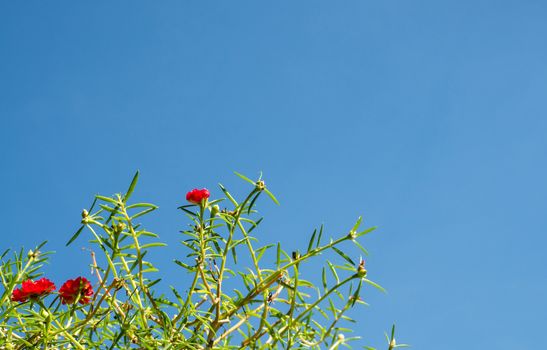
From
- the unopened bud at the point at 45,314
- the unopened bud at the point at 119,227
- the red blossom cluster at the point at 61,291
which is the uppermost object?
the unopened bud at the point at 119,227

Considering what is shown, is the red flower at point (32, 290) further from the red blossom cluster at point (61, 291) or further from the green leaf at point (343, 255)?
the green leaf at point (343, 255)

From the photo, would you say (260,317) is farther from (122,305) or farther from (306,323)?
(122,305)

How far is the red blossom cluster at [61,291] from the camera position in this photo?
254 centimetres

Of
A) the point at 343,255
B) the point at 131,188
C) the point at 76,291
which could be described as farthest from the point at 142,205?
the point at 343,255

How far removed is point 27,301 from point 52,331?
0.24 meters

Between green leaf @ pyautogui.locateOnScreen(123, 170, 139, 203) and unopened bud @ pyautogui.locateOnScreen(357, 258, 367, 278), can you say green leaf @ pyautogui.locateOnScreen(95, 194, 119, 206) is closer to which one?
green leaf @ pyautogui.locateOnScreen(123, 170, 139, 203)

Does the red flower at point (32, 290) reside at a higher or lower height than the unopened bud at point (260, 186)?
lower

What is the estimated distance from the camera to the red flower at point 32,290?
254 cm

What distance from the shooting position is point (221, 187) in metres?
2.61

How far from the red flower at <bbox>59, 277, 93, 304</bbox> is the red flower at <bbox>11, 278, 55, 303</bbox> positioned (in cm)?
6

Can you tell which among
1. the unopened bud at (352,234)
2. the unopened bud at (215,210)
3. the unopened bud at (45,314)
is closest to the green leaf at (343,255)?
the unopened bud at (352,234)

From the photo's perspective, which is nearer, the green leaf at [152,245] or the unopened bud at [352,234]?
the unopened bud at [352,234]

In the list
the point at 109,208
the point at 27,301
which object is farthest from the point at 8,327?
the point at 109,208

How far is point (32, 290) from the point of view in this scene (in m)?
2.54
